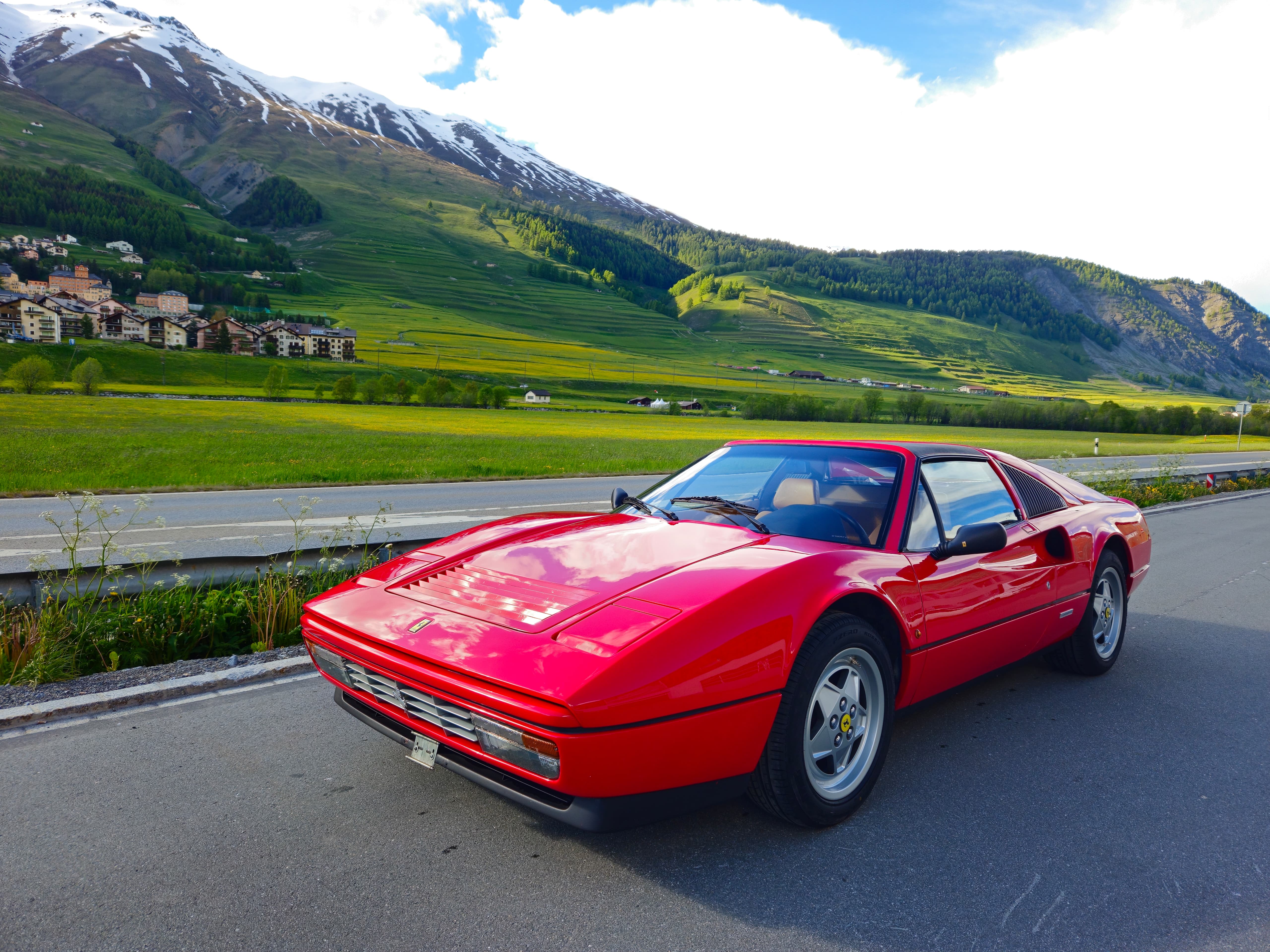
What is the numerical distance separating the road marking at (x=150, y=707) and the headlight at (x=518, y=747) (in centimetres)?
216

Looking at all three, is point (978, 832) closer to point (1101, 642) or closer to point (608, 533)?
point (608, 533)

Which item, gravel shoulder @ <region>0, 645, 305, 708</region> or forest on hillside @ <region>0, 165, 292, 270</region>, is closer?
gravel shoulder @ <region>0, 645, 305, 708</region>

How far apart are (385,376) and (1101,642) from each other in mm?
66737

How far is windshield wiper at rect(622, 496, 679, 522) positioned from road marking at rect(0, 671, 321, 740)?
191 cm

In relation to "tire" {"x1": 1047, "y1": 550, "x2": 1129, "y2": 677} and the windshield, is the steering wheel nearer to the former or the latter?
the windshield

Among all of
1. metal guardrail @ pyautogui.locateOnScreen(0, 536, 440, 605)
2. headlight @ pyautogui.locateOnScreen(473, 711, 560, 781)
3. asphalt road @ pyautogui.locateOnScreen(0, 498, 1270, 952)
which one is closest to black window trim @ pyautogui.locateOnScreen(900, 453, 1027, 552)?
asphalt road @ pyautogui.locateOnScreen(0, 498, 1270, 952)

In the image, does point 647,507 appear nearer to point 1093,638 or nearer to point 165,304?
point 1093,638

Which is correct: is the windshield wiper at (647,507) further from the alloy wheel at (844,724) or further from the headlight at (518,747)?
the headlight at (518,747)

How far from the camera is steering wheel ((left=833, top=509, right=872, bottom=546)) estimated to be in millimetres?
3166

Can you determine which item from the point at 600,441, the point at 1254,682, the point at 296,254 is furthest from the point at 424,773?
the point at 296,254

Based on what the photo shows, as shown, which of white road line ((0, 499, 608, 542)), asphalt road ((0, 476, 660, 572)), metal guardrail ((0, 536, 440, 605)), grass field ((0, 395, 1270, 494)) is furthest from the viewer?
grass field ((0, 395, 1270, 494))

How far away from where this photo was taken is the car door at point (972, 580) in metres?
3.20

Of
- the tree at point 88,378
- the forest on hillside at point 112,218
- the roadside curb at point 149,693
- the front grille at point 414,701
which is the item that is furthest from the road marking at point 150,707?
the forest on hillside at point 112,218

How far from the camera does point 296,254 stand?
18338 centimetres
